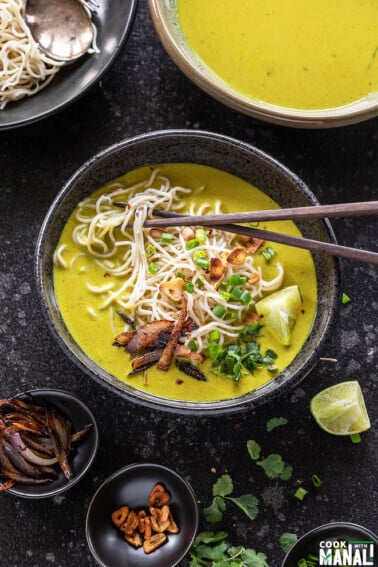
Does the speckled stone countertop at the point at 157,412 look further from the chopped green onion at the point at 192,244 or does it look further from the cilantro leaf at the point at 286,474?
the chopped green onion at the point at 192,244

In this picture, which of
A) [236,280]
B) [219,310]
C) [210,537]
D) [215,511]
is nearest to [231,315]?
[219,310]

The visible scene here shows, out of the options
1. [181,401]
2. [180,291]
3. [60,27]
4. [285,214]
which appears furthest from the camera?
[60,27]

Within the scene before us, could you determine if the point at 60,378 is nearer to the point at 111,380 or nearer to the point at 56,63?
the point at 111,380

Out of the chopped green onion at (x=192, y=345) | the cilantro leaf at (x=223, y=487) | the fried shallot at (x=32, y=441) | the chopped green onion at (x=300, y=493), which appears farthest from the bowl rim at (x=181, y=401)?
the chopped green onion at (x=300, y=493)

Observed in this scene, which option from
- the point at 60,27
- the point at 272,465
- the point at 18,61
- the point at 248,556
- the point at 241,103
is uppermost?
the point at 60,27

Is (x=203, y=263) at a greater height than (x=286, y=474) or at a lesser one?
greater

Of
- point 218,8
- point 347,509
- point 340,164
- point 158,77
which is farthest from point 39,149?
point 347,509

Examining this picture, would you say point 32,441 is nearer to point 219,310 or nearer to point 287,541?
point 219,310
